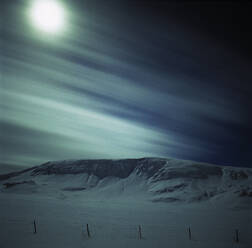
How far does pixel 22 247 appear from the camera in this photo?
11930 mm

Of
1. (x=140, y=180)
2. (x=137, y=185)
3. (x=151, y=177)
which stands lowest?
(x=137, y=185)

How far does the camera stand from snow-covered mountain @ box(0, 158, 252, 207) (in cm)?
11094

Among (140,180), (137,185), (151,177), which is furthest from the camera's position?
(151,177)

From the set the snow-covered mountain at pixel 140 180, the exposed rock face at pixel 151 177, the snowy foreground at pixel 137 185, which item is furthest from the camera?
the exposed rock face at pixel 151 177

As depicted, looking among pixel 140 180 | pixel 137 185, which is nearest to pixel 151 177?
pixel 140 180

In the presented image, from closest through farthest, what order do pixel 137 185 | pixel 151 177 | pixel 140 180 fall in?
pixel 137 185 → pixel 140 180 → pixel 151 177

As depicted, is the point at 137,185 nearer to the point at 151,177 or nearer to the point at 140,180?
the point at 140,180

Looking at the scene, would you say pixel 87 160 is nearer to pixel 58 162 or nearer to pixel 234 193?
pixel 58 162

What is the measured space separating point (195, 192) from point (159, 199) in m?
19.1

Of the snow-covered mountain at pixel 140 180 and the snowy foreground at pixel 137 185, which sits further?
the snow-covered mountain at pixel 140 180

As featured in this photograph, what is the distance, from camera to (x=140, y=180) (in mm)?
145750

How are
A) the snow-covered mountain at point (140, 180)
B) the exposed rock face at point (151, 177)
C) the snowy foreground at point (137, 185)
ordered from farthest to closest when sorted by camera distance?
1. the exposed rock face at point (151, 177)
2. the snow-covered mountain at point (140, 180)
3. the snowy foreground at point (137, 185)

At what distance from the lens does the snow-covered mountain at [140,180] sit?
4368 inches

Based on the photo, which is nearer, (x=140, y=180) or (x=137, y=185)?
(x=137, y=185)
